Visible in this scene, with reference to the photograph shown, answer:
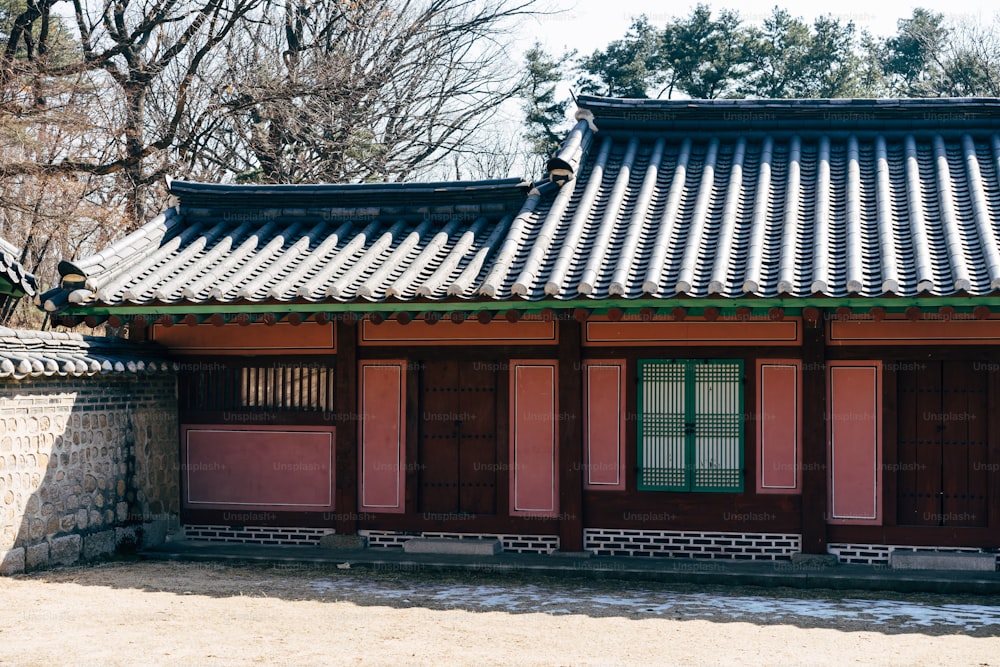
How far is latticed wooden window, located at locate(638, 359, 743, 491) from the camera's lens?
10.5m

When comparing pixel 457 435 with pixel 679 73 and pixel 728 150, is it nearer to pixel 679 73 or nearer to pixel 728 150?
pixel 728 150

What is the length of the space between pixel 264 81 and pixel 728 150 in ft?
46.7

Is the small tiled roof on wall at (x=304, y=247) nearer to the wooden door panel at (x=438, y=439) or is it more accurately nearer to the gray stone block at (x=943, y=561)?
the wooden door panel at (x=438, y=439)

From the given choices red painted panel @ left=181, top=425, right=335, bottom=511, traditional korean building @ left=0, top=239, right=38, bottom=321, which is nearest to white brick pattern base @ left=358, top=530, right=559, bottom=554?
red painted panel @ left=181, top=425, right=335, bottom=511

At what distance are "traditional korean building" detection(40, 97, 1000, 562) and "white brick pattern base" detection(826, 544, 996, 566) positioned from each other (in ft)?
0.07

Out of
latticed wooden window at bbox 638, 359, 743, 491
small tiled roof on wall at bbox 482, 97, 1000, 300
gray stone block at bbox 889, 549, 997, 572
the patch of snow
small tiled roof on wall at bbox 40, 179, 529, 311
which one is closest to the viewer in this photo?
the patch of snow

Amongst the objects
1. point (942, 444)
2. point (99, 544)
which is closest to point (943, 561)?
point (942, 444)

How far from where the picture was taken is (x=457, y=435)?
1107 centimetres

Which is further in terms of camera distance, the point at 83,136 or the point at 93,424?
the point at 83,136

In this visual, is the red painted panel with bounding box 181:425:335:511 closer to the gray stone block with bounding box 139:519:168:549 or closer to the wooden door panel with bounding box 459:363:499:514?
the gray stone block with bounding box 139:519:168:549

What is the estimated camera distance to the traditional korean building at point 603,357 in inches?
384

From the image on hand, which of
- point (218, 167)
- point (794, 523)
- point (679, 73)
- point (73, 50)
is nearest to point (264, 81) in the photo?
point (218, 167)

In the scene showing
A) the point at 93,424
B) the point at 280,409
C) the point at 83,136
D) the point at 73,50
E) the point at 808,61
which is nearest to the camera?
the point at 93,424

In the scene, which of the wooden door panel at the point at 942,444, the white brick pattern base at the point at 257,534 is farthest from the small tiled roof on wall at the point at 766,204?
the white brick pattern base at the point at 257,534
